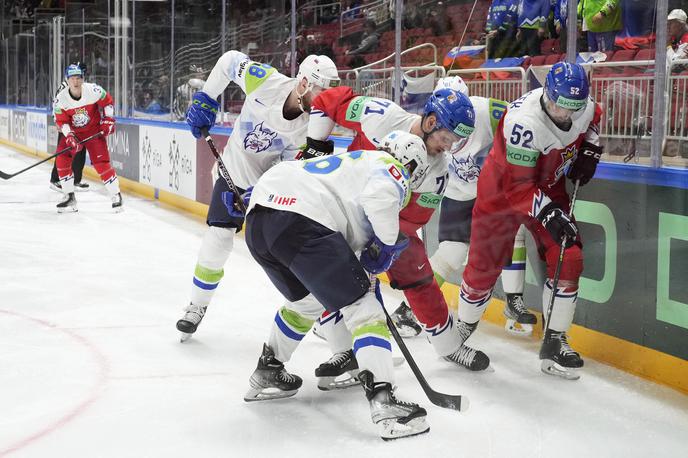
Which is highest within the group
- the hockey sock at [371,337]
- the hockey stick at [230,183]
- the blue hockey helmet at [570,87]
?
the blue hockey helmet at [570,87]

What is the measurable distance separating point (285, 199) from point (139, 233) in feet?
14.8

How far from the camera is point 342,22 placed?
5812 mm

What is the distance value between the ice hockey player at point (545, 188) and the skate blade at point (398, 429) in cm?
93

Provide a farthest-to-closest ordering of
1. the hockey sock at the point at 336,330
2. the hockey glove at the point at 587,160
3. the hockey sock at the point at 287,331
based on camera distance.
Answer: the hockey glove at the point at 587,160 → the hockey sock at the point at 336,330 → the hockey sock at the point at 287,331

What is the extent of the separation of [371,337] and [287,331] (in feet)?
1.55

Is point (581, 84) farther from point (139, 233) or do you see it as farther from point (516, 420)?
point (139, 233)

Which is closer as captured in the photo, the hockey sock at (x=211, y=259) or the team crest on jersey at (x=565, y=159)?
the team crest on jersey at (x=565, y=159)

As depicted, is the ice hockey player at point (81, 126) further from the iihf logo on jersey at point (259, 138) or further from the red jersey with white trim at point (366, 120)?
the red jersey with white trim at point (366, 120)

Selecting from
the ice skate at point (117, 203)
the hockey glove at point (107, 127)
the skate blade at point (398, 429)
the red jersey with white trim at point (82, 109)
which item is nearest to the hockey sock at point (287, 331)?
the skate blade at point (398, 429)

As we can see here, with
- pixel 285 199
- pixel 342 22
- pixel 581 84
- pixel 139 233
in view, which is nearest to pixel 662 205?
pixel 581 84

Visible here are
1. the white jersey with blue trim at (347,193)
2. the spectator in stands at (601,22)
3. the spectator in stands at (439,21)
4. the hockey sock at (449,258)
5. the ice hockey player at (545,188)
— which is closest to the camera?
the white jersey with blue trim at (347,193)

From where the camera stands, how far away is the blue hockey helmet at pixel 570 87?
3293mm

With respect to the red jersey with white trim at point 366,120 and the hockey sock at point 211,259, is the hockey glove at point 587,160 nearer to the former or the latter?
the red jersey with white trim at point 366,120

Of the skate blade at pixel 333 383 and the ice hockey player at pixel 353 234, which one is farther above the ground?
the ice hockey player at pixel 353 234
